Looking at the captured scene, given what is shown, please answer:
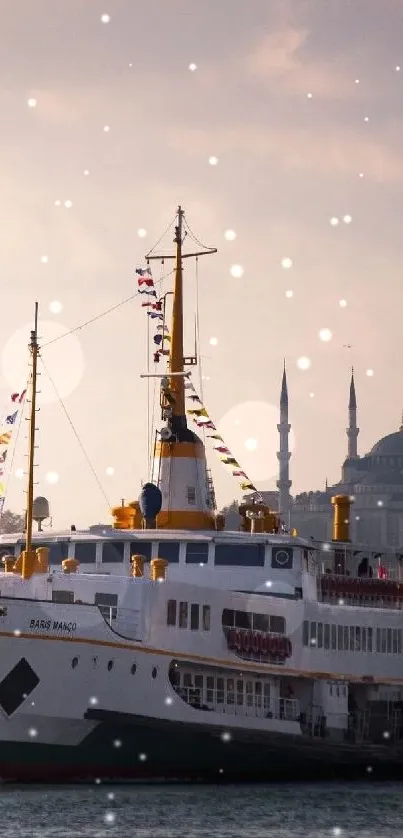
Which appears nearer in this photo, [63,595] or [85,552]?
[63,595]

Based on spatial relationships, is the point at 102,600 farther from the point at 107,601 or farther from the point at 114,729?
the point at 114,729

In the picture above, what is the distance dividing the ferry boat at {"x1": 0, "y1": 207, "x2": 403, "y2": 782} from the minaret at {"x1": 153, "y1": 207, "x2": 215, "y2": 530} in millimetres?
42

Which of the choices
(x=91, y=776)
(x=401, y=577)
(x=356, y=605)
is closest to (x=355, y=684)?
(x=356, y=605)

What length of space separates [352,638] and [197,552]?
5017mm

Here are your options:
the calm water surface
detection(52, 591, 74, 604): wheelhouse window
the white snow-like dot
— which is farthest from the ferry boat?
the white snow-like dot

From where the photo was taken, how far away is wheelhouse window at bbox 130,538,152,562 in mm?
45875

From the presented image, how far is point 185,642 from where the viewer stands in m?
41.5

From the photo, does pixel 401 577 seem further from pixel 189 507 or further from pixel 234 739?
pixel 234 739

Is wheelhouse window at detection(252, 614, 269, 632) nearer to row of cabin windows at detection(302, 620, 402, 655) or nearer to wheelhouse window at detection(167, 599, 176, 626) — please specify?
row of cabin windows at detection(302, 620, 402, 655)

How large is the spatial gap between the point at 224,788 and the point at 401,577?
1252 cm

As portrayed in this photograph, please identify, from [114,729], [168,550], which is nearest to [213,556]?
[168,550]

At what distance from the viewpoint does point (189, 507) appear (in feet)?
160

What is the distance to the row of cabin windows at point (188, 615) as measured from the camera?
1628 inches

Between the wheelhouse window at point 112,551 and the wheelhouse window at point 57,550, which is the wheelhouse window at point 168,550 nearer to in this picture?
the wheelhouse window at point 112,551
